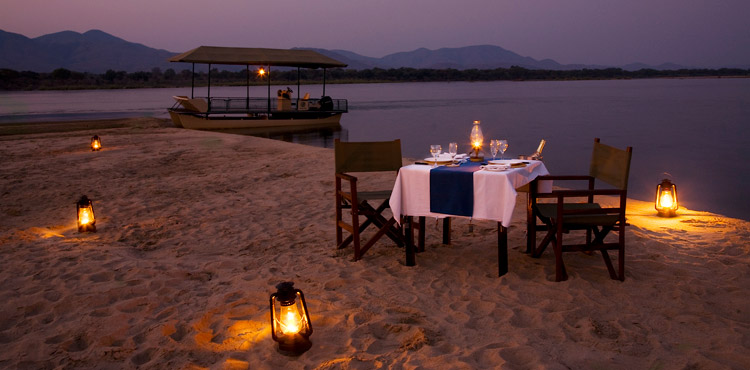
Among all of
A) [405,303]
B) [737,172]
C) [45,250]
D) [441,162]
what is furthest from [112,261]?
[737,172]

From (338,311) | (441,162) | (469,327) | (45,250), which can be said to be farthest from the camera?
(45,250)

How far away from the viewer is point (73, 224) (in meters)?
5.86

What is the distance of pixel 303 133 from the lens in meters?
23.8

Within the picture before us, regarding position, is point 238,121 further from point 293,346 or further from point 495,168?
point 293,346

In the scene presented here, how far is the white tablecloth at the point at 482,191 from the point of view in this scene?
12.1 feet

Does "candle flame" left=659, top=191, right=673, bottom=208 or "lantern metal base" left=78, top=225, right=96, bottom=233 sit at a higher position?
"candle flame" left=659, top=191, right=673, bottom=208

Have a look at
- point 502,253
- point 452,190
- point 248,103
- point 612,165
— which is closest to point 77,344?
point 452,190

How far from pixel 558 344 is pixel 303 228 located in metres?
3.11

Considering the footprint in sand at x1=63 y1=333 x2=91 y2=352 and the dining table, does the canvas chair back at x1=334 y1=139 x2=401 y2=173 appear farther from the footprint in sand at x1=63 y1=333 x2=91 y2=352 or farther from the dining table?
the footprint in sand at x1=63 y1=333 x2=91 y2=352

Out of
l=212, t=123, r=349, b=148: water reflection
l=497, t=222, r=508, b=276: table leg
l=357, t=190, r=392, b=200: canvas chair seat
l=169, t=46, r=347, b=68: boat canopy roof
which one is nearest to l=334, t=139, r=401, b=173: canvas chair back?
l=357, t=190, r=392, b=200: canvas chair seat

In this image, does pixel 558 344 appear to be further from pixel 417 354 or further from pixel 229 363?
pixel 229 363

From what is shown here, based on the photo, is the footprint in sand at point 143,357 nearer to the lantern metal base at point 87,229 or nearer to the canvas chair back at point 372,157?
the canvas chair back at point 372,157

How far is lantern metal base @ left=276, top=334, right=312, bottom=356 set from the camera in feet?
9.30

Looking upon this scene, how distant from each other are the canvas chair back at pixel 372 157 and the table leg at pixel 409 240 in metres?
0.60
